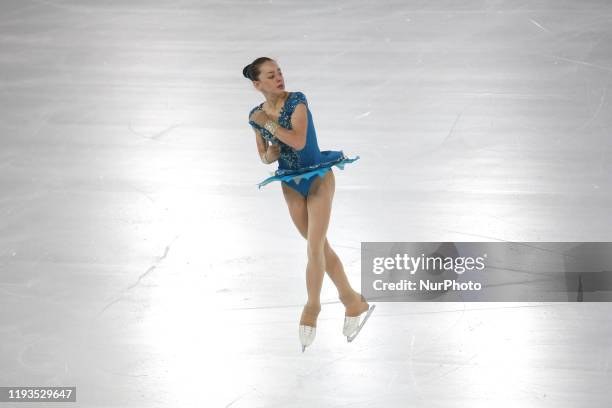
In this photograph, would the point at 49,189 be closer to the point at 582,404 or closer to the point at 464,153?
the point at 464,153

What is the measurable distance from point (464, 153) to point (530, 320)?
1427 mm

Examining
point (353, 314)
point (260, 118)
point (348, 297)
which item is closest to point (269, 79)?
point (260, 118)

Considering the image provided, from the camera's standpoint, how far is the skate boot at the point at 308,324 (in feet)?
17.5

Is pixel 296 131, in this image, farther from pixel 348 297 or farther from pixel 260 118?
pixel 348 297

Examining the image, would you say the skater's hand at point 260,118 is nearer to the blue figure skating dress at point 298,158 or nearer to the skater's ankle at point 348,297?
the blue figure skating dress at point 298,158

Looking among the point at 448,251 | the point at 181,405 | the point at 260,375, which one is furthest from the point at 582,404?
the point at 181,405

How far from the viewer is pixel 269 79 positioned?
4.94m

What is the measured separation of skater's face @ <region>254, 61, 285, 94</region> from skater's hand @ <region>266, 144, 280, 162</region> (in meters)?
0.27

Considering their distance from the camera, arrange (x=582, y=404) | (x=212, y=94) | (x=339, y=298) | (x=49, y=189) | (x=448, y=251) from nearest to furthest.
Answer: (x=582, y=404) < (x=339, y=298) < (x=448, y=251) < (x=49, y=189) < (x=212, y=94)

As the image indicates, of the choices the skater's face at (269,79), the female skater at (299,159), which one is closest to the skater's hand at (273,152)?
the female skater at (299,159)

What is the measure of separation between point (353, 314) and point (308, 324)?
31 centimetres

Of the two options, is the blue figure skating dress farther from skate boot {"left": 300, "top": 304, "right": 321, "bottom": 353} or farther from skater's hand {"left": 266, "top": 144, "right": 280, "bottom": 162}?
skate boot {"left": 300, "top": 304, "right": 321, "bottom": 353}

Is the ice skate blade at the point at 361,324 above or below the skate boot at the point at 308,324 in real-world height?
below

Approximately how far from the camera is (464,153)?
6676 mm
